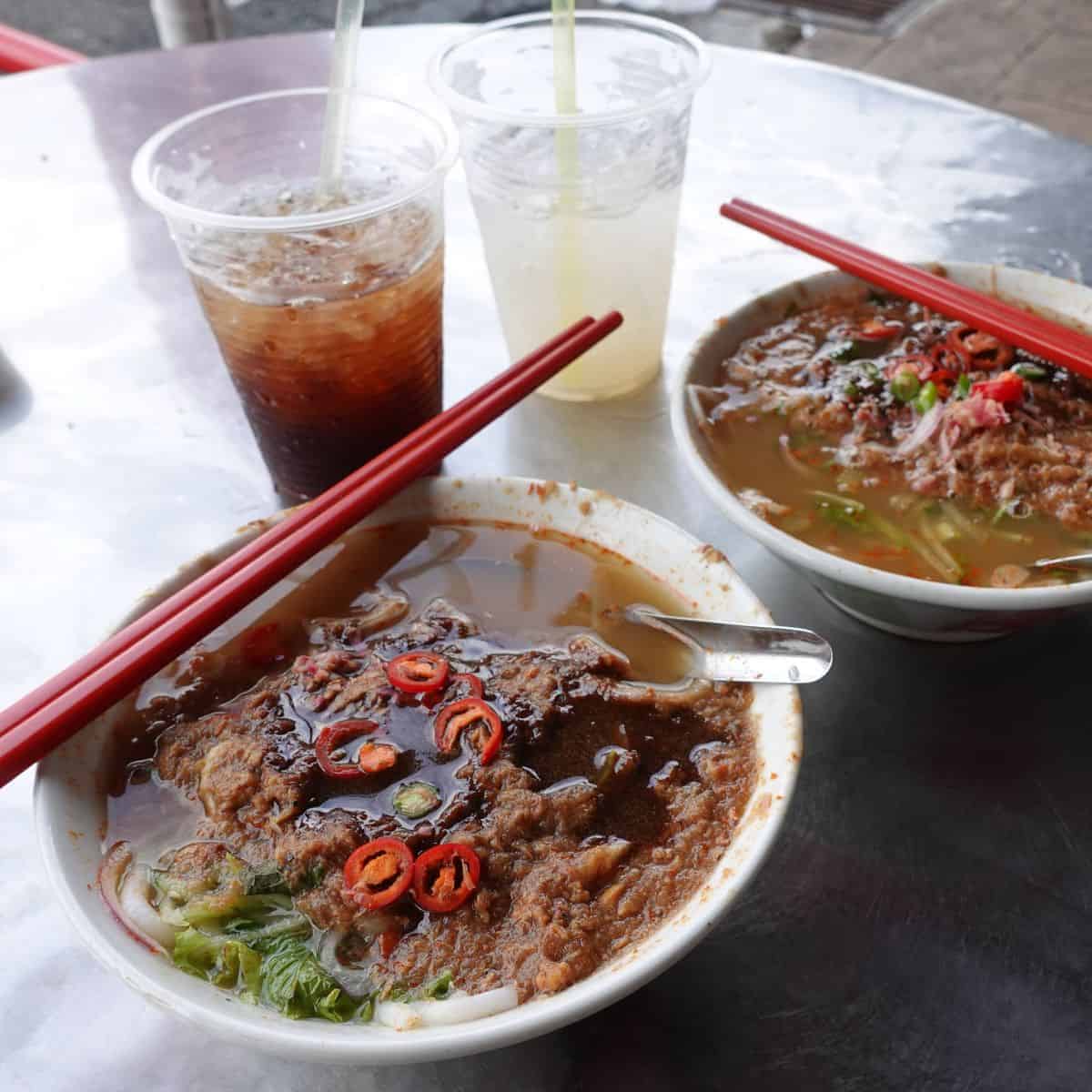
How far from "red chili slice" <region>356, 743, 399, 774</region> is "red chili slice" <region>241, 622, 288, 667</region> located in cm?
24

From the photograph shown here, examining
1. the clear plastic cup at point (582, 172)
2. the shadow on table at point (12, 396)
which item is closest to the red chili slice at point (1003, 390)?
the clear plastic cup at point (582, 172)

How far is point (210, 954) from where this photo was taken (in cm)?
115

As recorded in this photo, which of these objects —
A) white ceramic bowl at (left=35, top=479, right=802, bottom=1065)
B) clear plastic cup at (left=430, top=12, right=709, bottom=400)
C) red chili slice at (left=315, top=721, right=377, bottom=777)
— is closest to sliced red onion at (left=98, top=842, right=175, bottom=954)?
white ceramic bowl at (left=35, top=479, right=802, bottom=1065)

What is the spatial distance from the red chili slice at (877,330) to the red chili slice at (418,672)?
1136 millimetres

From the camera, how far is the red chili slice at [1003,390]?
74.0 inches

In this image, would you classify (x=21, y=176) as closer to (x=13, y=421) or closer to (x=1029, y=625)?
(x=13, y=421)

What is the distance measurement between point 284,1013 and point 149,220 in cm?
233

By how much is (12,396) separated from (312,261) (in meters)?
1.04

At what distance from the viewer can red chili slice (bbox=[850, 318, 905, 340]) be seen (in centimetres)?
211

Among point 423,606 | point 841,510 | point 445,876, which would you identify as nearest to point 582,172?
point 841,510

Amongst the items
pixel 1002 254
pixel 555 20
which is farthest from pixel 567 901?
pixel 1002 254

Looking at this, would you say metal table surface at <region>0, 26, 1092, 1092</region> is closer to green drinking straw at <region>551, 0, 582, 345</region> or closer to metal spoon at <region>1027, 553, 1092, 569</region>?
metal spoon at <region>1027, 553, 1092, 569</region>

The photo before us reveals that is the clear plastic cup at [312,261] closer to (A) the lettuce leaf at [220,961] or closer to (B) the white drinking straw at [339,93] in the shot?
(B) the white drinking straw at [339,93]

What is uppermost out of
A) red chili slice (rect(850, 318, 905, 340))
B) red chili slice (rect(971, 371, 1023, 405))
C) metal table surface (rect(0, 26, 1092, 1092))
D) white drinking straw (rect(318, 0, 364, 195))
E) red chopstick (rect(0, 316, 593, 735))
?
white drinking straw (rect(318, 0, 364, 195))
